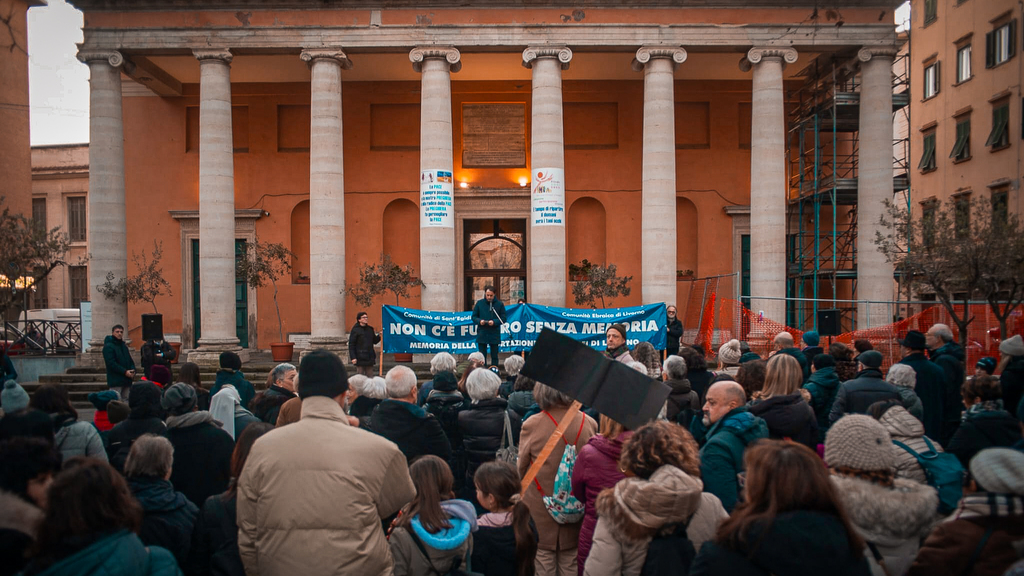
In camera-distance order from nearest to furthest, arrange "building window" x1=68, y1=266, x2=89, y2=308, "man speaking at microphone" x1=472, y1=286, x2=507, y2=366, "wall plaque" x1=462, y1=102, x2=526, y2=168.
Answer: "man speaking at microphone" x1=472, y1=286, x2=507, y2=366, "wall plaque" x1=462, y1=102, x2=526, y2=168, "building window" x1=68, y1=266, x2=89, y2=308

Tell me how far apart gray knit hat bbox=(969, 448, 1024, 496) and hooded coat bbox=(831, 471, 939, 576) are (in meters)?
0.25

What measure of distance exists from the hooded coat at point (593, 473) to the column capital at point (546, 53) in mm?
14718

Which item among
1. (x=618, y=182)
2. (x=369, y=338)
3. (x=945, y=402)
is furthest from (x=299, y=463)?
(x=618, y=182)

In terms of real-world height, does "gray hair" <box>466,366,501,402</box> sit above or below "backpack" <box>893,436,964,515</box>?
above

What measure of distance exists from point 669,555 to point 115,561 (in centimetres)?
227

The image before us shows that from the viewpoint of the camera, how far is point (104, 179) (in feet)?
57.1

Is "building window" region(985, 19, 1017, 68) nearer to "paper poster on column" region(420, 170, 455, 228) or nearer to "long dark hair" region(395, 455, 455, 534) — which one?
"paper poster on column" region(420, 170, 455, 228)

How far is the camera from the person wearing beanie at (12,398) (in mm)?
5629

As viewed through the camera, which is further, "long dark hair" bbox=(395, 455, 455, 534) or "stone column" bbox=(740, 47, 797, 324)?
"stone column" bbox=(740, 47, 797, 324)

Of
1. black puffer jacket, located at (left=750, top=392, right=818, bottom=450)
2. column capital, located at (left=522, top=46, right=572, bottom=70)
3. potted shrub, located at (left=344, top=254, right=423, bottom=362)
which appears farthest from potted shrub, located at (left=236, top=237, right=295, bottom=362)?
black puffer jacket, located at (left=750, top=392, right=818, bottom=450)

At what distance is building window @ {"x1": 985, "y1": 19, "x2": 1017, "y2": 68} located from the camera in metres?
21.5

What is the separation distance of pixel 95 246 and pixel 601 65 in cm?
1451

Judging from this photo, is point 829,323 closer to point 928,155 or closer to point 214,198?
point 214,198

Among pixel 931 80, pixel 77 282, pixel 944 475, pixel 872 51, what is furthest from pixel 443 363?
pixel 77 282
